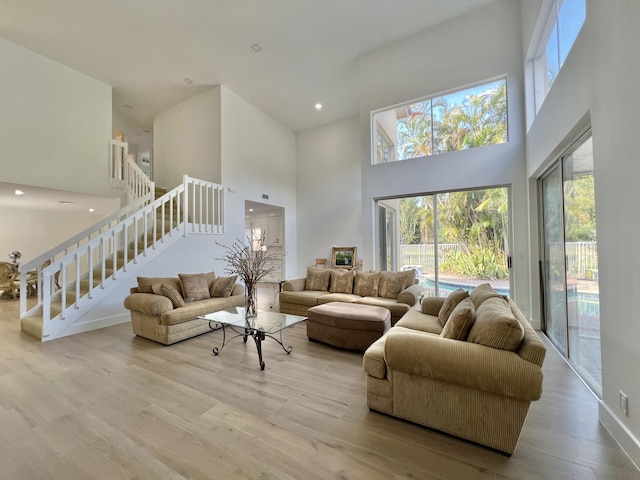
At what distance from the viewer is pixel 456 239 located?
484 centimetres

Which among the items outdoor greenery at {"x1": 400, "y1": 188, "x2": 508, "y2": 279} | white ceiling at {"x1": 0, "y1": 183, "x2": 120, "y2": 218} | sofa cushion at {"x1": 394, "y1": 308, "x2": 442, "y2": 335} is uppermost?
white ceiling at {"x1": 0, "y1": 183, "x2": 120, "y2": 218}

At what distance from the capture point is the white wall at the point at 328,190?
7633 mm

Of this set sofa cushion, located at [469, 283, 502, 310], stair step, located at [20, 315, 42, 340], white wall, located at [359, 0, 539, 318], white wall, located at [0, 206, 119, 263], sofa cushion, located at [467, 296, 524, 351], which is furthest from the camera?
white wall, located at [0, 206, 119, 263]

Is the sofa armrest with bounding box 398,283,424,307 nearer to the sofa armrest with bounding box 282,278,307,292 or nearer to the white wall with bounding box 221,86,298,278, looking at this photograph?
the sofa armrest with bounding box 282,278,307,292

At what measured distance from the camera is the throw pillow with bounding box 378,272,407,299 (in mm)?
4309

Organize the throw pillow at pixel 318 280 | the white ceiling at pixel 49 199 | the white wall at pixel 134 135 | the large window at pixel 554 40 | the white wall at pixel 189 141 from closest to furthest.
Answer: the large window at pixel 554 40
the throw pillow at pixel 318 280
the white ceiling at pixel 49 199
the white wall at pixel 189 141
the white wall at pixel 134 135

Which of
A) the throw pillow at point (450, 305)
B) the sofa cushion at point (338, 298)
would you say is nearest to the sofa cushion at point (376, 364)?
the throw pillow at point (450, 305)

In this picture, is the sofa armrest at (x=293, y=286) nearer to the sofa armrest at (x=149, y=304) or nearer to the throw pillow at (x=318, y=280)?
the throw pillow at (x=318, y=280)

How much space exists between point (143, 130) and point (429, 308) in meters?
9.59

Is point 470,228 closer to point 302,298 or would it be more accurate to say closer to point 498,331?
point 302,298

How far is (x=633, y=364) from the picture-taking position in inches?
62.7

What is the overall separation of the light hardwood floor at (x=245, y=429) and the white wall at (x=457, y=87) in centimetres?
267

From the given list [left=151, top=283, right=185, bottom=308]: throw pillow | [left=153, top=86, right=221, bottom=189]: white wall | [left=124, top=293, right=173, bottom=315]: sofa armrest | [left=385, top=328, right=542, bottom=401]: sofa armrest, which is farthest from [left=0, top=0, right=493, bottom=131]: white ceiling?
[left=385, top=328, right=542, bottom=401]: sofa armrest

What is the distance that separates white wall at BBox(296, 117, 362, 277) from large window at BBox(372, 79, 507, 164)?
6.75 ft
